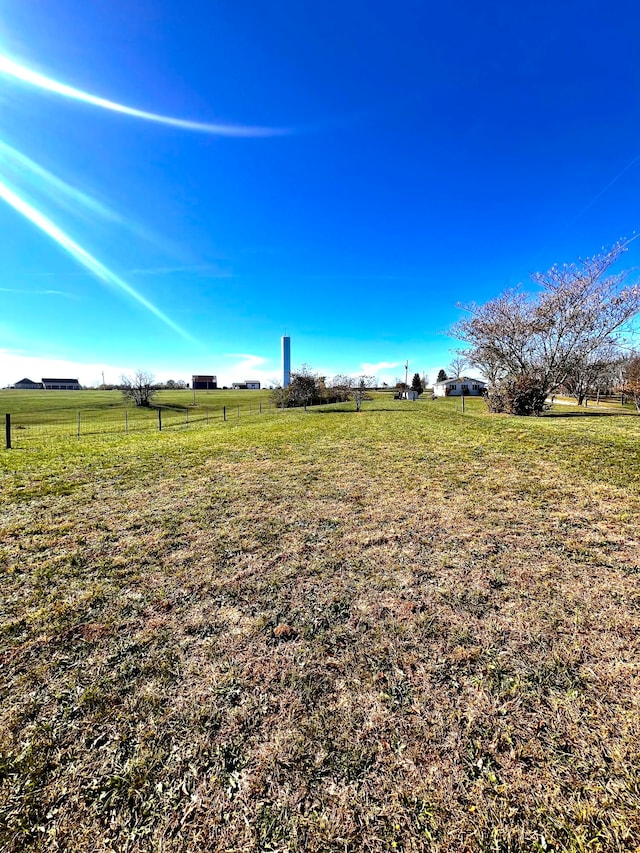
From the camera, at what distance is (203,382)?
8456 cm

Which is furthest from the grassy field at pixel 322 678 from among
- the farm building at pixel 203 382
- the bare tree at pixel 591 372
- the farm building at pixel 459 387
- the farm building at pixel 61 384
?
the farm building at pixel 61 384

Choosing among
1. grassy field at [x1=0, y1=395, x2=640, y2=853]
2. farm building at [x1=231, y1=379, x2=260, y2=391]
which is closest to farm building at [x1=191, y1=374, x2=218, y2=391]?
farm building at [x1=231, y1=379, x2=260, y2=391]

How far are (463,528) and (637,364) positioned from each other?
102 ft

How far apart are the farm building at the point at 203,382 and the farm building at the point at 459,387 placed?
188ft

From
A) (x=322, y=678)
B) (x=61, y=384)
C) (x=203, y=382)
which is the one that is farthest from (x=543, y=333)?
(x=61, y=384)

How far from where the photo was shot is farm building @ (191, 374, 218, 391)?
83.8 metres

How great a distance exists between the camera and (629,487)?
4.78 metres

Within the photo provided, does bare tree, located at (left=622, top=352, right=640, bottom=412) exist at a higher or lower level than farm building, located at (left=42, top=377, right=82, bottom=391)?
lower

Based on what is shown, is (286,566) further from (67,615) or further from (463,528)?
(463,528)

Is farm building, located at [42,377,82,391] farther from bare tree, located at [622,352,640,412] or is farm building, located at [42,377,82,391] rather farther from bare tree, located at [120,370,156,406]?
bare tree, located at [622,352,640,412]

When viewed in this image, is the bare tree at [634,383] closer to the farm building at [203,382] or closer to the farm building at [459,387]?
A: the farm building at [459,387]

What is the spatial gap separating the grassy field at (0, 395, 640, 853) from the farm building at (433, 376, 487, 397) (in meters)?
52.7

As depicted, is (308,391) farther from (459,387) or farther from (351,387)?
(459,387)

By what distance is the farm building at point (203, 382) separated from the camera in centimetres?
8375
